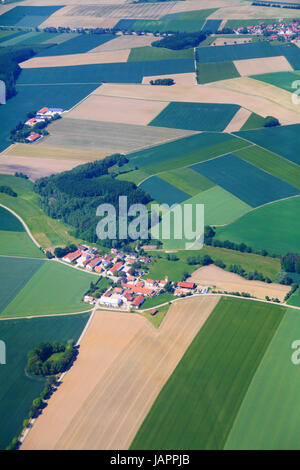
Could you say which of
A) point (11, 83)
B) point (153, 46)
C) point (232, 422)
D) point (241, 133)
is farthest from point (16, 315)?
point (153, 46)

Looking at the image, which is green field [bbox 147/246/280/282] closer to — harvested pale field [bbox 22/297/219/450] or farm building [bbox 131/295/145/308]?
farm building [bbox 131/295/145/308]

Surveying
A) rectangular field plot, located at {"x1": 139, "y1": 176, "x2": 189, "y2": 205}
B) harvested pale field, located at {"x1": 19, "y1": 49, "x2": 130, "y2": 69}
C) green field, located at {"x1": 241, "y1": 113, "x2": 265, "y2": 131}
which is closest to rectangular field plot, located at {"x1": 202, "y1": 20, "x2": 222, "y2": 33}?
harvested pale field, located at {"x1": 19, "y1": 49, "x2": 130, "y2": 69}

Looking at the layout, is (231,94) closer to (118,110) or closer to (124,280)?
(118,110)

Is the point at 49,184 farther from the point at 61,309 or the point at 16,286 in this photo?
the point at 61,309

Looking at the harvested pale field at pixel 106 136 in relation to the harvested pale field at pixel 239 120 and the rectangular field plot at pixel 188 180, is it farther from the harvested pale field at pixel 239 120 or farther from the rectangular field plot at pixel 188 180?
the rectangular field plot at pixel 188 180

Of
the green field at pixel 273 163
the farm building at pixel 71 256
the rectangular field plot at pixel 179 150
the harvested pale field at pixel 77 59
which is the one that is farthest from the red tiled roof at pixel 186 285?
the harvested pale field at pixel 77 59

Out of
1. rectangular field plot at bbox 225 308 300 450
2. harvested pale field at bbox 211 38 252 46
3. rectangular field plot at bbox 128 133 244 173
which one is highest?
harvested pale field at bbox 211 38 252 46

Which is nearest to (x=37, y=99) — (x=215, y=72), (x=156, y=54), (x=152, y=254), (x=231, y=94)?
(x=156, y=54)
